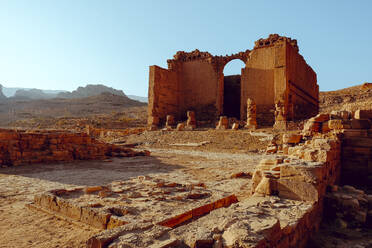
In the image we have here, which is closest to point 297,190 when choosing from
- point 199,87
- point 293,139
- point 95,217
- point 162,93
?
point 95,217

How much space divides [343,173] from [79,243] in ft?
18.4

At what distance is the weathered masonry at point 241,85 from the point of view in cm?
1698

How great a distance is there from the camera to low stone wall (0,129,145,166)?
8.91 metres

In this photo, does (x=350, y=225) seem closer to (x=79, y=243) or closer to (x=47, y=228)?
(x=79, y=243)

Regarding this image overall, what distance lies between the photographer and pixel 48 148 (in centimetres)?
995

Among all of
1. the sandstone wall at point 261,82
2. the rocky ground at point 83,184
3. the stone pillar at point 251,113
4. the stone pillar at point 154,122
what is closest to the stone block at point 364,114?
the rocky ground at point 83,184

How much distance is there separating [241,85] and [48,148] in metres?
13.6

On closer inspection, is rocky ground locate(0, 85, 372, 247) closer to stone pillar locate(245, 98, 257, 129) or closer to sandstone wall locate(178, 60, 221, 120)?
stone pillar locate(245, 98, 257, 129)

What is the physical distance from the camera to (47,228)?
331 cm

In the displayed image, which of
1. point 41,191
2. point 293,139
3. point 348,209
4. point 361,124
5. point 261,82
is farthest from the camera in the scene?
point 261,82

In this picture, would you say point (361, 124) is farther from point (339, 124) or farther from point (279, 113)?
point (279, 113)

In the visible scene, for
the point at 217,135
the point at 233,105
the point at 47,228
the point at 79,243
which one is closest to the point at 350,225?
the point at 79,243

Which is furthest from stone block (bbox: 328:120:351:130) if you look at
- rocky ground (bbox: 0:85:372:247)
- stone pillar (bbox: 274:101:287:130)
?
stone pillar (bbox: 274:101:287:130)

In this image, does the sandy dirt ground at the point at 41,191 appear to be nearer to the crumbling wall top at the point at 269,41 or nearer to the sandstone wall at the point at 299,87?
the sandstone wall at the point at 299,87
